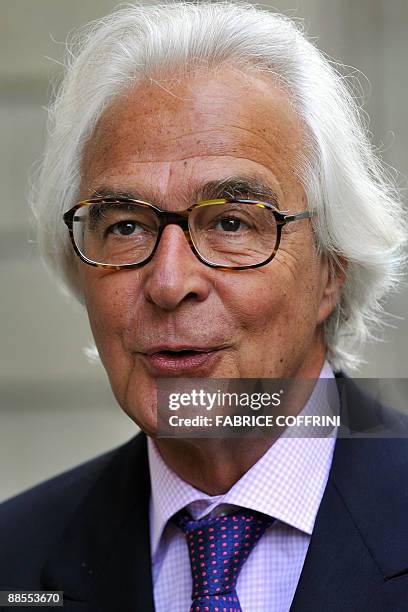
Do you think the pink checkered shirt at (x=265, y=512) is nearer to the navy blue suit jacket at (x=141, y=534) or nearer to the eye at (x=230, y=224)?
the navy blue suit jacket at (x=141, y=534)

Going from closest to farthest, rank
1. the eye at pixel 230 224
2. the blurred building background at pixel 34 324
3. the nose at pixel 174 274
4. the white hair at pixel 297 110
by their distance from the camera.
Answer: the nose at pixel 174 274 < the eye at pixel 230 224 < the white hair at pixel 297 110 < the blurred building background at pixel 34 324

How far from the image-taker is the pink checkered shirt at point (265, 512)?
2.00 meters

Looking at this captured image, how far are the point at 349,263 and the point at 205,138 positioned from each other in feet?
1.63

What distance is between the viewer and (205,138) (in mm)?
2016

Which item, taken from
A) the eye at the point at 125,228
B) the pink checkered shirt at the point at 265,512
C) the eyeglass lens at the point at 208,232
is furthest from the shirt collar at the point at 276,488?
the eye at the point at 125,228

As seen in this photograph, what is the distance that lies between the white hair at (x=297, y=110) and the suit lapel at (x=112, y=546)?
530mm

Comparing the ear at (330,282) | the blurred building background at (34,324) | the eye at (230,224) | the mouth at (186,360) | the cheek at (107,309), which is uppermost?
the blurred building background at (34,324)

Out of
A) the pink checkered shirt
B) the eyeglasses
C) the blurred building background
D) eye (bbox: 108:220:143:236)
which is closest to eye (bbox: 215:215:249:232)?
the eyeglasses

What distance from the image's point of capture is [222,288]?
197 centimetres

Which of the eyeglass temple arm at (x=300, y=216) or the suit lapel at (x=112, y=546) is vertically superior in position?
the eyeglass temple arm at (x=300, y=216)

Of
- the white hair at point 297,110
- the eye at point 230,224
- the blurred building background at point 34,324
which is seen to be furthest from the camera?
the blurred building background at point 34,324

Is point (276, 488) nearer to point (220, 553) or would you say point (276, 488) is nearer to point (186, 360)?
point (220, 553)

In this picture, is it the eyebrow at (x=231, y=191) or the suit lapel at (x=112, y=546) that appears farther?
the suit lapel at (x=112, y=546)

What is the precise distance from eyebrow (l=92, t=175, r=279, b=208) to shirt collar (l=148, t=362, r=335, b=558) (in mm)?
482
